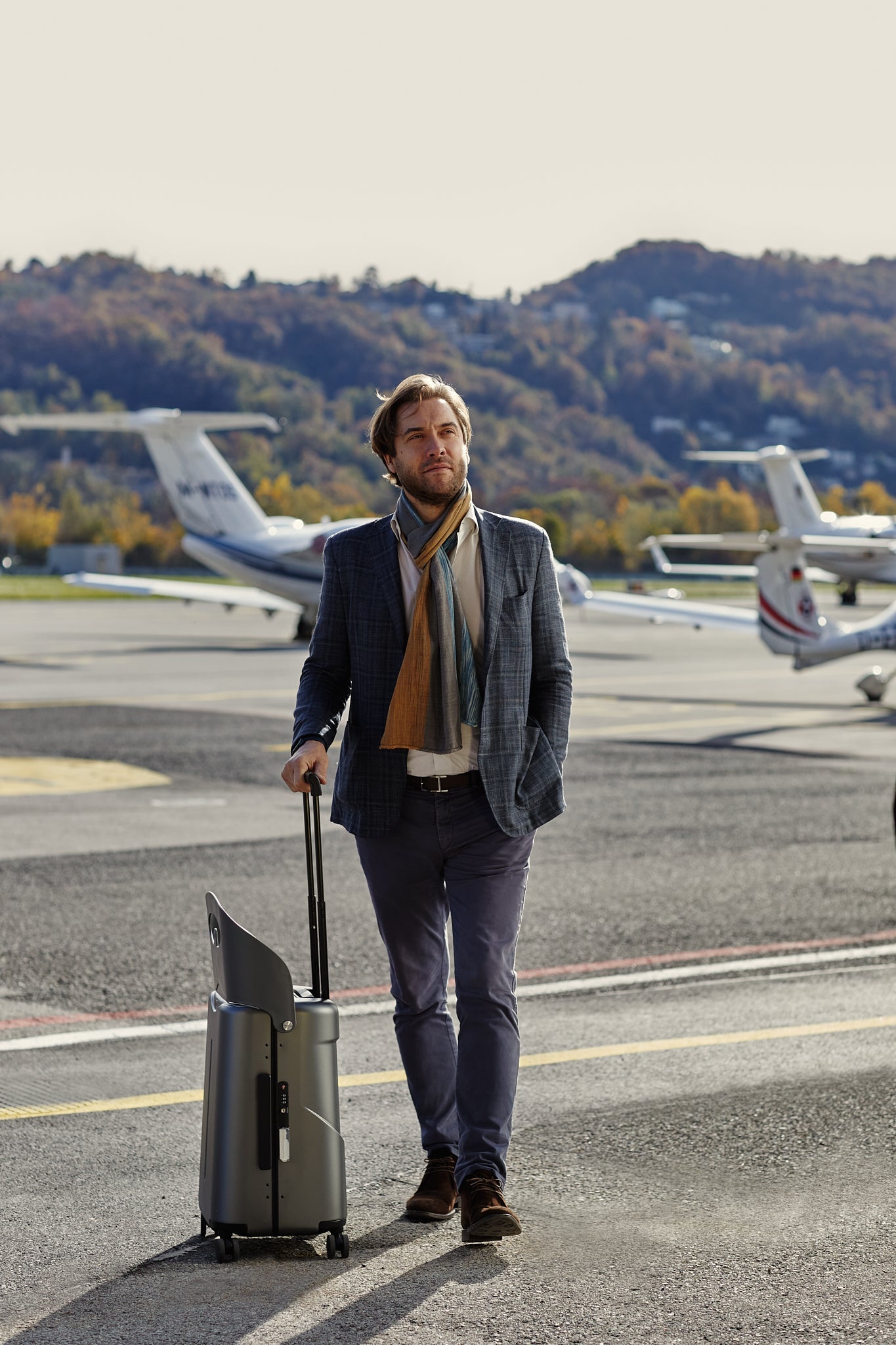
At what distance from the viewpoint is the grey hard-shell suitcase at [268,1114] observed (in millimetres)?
4117

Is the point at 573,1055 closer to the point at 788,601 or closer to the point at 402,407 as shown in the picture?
the point at 402,407

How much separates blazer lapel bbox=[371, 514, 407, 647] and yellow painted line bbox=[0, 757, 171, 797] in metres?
10.1

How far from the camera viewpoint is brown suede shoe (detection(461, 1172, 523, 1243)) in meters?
4.20

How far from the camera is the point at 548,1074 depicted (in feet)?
19.4

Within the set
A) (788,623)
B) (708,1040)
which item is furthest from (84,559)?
(708,1040)

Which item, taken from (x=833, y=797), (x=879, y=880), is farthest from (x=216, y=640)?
(x=879, y=880)

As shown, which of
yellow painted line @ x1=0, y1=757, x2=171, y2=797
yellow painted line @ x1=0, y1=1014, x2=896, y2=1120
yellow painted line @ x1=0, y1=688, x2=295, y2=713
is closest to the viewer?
yellow painted line @ x1=0, y1=1014, x2=896, y2=1120

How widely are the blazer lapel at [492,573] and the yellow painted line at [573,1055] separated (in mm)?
2050

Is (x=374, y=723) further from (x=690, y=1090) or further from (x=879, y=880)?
(x=879, y=880)

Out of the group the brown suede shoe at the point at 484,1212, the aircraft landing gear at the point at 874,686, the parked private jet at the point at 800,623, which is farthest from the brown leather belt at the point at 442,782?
the aircraft landing gear at the point at 874,686

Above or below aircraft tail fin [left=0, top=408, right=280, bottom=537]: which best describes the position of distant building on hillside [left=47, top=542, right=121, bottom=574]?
below

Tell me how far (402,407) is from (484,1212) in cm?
206

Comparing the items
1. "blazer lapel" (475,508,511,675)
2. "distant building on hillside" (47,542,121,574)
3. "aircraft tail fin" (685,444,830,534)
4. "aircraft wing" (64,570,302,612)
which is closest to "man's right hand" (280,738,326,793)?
"blazer lapel" (475,508,511,675)

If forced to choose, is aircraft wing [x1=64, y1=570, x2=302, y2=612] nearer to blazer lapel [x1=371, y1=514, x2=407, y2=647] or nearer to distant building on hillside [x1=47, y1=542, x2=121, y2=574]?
blazer lapel [x1=371, y1=514, x2=407, y2=647]
